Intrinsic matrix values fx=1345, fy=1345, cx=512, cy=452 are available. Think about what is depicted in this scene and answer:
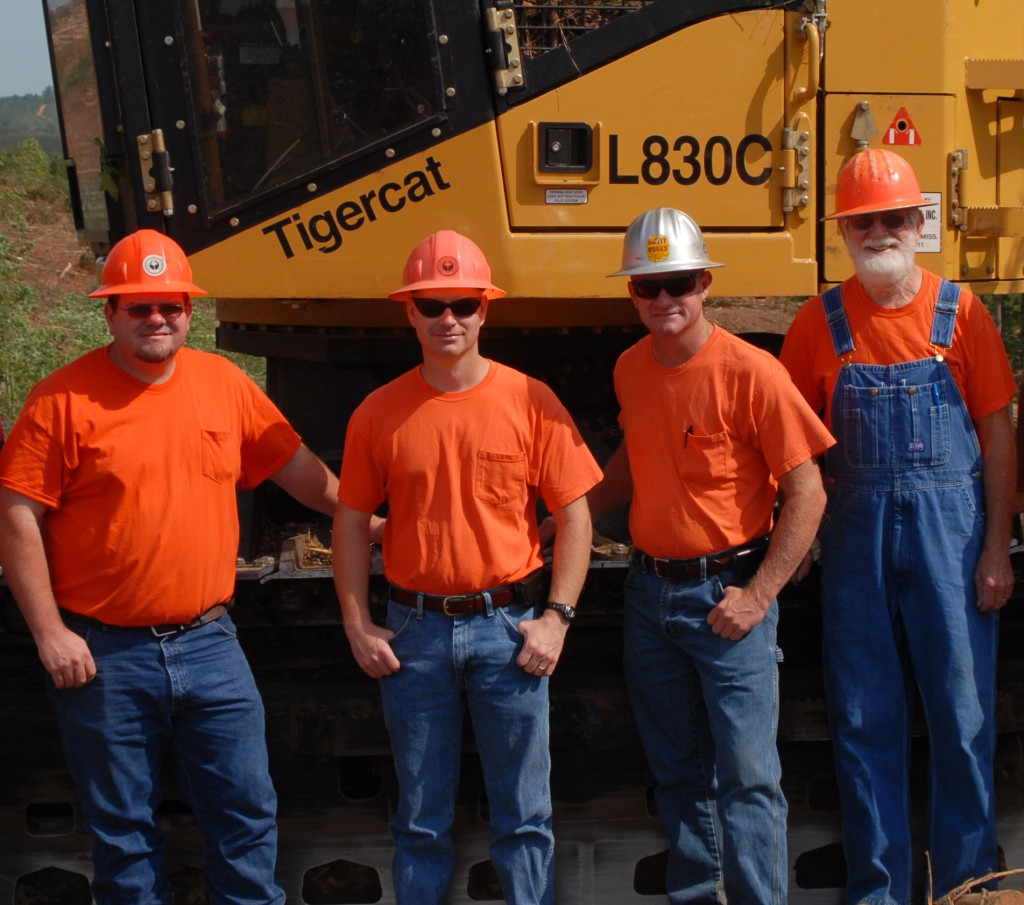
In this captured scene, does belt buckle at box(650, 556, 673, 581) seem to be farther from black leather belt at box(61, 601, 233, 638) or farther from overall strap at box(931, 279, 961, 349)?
black leather belt at box(61, 601, 233, 638)

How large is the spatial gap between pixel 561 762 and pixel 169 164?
2.25 metres

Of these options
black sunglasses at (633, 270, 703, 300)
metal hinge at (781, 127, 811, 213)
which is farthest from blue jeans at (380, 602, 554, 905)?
metal hinge at (781, 127, 811, 213)

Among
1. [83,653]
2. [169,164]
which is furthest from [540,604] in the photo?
[169,164]

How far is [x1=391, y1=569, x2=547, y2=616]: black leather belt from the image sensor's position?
11.4 ft

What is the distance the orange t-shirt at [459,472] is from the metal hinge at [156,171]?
1016mm

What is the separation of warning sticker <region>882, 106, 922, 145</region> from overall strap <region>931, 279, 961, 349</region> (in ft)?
2.55

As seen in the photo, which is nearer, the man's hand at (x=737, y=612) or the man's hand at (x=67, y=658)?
the man's hand at (x=67, y=658)

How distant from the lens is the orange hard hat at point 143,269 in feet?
11.3

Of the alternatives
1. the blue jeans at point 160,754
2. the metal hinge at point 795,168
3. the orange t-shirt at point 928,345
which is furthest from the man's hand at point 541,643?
the metal hinge at point 795,168

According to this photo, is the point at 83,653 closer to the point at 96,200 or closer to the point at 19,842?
the point at 19,842

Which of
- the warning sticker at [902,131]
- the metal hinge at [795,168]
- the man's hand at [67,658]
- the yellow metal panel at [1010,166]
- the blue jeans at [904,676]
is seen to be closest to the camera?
the man's hand at [67,658]

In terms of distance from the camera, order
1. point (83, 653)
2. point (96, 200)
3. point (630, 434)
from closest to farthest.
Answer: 1. point (83, 653)
2. point (630, 434)
3. point (96, 200)

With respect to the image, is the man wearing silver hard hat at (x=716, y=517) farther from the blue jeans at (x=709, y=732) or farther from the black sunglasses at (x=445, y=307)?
the black sunglasses at (x=445, y=307)

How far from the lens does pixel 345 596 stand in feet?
11.6
